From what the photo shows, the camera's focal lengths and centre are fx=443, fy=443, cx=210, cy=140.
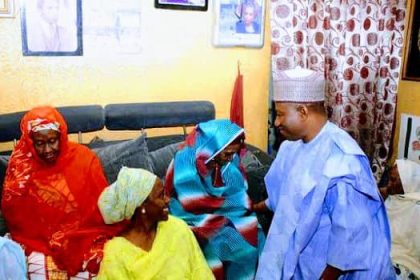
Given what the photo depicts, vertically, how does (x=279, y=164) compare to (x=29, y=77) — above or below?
below

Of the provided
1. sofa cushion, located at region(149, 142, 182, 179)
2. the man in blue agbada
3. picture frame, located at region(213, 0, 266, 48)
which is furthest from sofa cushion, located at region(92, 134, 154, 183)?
the man in blue agbada

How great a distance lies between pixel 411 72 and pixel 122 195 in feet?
8.46

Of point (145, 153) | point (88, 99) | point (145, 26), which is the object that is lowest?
point (145, 153)

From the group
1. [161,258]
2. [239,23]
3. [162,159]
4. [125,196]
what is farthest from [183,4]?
[161,258]

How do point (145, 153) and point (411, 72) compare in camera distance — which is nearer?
point (145, 153)

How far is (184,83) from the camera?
9.59ft

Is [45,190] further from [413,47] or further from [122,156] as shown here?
[413,47]

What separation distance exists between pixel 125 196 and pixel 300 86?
759 millimetres

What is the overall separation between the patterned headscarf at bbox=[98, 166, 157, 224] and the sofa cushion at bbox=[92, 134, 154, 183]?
0.67 m

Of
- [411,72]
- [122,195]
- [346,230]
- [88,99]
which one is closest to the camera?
[346,230]

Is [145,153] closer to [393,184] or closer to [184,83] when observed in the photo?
[184,83]

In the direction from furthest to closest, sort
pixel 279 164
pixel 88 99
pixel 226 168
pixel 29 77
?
pixel 88 99, pixel 29 77, pixel 226 168, pixel 279 164

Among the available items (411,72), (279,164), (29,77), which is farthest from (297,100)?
(411,72)

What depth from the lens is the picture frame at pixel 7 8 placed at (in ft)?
7.68
